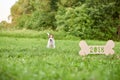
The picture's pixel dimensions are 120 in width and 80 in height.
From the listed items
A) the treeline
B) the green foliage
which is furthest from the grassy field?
the treeline

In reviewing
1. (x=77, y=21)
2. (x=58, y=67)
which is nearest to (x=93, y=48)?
(x=58, y=67)

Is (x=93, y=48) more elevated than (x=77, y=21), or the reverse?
(x=77, y=21)

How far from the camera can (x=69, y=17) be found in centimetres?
2938

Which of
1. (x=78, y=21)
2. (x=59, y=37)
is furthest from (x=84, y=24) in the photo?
(x=59, y=37)

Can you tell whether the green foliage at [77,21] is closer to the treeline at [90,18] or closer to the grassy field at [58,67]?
the treeline at [90,18]

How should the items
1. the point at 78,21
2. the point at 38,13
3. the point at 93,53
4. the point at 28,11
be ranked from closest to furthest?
the point at 93,53
the point at 78,21
the point at 38,13
the point at 28,11

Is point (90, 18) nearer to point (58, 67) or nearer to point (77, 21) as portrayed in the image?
point (77, 21)

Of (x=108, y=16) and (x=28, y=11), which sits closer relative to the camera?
(x=108, y=16)

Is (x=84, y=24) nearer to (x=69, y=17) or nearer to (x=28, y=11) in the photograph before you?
(x=69, y=17)

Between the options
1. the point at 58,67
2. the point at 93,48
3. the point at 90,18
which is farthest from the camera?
the point at 90,18

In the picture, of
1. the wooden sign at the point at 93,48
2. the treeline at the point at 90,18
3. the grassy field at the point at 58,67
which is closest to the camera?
the grassy field at the point at 58,67

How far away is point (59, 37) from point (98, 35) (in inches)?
133

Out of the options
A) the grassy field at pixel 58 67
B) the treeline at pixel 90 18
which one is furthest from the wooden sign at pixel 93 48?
the treeline at pixel 90 18

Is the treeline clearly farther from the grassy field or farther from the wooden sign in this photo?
the grassy field
